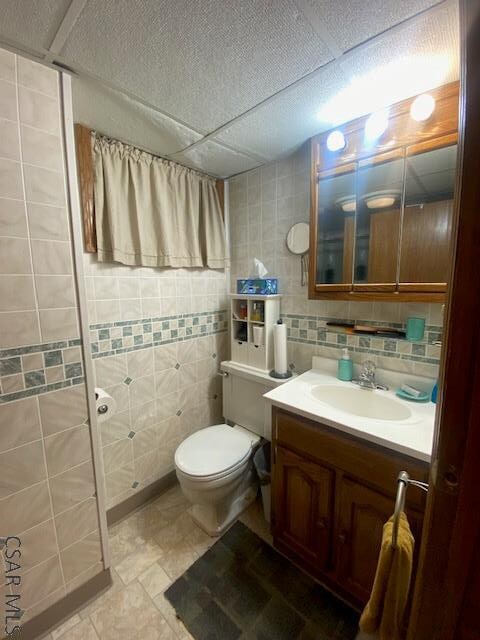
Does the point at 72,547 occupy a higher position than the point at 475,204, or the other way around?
the point at 475,204

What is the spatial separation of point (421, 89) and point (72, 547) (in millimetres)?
2361

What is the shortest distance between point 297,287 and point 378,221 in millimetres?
585

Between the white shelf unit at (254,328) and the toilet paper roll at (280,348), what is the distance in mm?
76

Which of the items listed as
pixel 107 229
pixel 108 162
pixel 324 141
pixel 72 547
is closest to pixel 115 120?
pixel 108 162

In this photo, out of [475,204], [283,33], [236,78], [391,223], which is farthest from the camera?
[391,223]

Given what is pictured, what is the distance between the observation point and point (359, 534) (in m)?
1.04

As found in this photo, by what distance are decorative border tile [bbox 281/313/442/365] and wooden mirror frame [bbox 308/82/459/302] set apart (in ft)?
0.73

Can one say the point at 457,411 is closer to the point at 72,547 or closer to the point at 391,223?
the point at 391,223

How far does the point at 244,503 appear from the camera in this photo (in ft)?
5.40

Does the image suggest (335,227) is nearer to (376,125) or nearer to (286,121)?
(376,125)

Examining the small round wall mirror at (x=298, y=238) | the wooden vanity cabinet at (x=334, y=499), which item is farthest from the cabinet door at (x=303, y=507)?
the small round wall mirror at (x=298, y=238)

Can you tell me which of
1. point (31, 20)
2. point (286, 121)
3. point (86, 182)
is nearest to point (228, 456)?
point (86, 182)

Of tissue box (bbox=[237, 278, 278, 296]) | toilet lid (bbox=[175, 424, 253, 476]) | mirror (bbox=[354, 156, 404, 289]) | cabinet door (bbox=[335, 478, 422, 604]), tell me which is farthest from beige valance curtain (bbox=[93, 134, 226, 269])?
cabinet door (bbox=[335, 478, 422, 604])

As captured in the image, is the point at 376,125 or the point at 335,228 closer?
the point at 376,125
